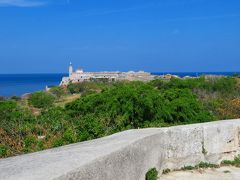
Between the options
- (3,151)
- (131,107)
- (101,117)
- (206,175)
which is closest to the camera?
(3,151)

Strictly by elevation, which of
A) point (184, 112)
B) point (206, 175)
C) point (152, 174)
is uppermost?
point (184, 112)

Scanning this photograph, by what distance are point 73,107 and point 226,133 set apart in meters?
5.58

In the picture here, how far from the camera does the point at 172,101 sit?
10.5 metres

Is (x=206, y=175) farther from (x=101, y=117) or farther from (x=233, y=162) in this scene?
(x=101, y=117)

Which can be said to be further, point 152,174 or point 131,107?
point 131,107

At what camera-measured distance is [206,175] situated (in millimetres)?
5805

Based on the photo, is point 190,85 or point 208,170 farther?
point 190,85

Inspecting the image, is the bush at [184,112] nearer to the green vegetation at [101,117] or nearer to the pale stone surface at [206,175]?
the green vegetation at [101,117]

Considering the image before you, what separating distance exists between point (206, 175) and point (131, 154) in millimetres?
1640

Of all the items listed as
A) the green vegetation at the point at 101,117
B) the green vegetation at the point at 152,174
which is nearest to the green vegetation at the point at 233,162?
the green vegetation at the point at 152,174

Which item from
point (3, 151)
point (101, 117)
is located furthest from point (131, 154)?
point (101, 117)

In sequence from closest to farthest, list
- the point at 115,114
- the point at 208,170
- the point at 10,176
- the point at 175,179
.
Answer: the point at 10,176 < the point at 175,179 < the point at 208,170 < the point at 115,114

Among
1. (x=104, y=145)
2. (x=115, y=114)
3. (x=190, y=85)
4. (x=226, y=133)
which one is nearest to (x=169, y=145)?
(x=226, y=133)

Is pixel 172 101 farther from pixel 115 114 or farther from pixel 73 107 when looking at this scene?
pixel 73 107
